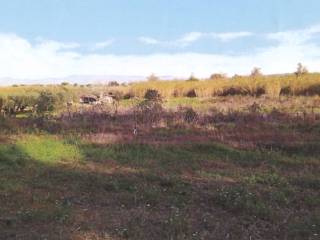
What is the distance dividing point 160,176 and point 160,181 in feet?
1.27

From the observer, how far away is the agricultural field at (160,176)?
7734 mm

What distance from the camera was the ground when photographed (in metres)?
7.69

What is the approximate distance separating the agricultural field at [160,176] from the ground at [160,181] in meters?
0.02

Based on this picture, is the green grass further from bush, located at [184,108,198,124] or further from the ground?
bush, located at [184,108,198,124]

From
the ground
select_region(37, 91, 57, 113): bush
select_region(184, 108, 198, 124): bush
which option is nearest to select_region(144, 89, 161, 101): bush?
select_region(37, 91, 57, 113): bush

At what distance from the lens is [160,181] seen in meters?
10.6

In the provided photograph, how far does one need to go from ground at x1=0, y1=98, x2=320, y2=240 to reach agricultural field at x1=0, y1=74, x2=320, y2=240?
0.02 meters

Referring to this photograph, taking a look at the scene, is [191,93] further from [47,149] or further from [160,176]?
[160,176]

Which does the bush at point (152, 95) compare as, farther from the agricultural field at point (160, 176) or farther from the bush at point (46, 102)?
the agricultural field at point (160, 176)

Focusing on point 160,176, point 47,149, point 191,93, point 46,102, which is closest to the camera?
point 160,176

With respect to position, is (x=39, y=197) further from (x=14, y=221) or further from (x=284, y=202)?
(x=284, y=202)

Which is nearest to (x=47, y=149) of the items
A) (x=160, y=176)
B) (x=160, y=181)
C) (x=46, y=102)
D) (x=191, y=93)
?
(x=160, y=176)

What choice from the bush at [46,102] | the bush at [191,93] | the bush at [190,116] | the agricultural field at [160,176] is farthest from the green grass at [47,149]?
the bush at [191,93]

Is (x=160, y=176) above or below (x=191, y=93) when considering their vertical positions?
below
